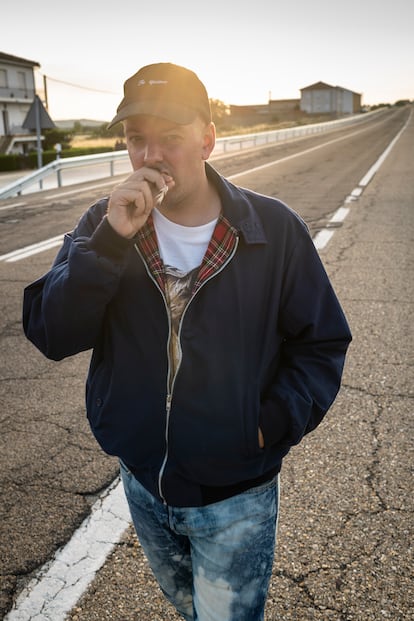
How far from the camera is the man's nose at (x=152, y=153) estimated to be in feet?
5.58

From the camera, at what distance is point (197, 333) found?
5.61ft

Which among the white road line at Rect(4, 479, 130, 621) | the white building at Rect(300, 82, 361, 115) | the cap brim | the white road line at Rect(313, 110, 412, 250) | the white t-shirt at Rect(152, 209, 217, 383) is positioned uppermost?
the white building at Rect(300, 82, 361, 115)

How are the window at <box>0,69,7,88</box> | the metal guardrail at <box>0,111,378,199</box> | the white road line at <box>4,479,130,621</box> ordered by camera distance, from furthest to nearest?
the window at <box>0,69,7,88</box> → the metal guardrail at <box>0,111,378,199</box> → the white road line at <box>4,479,130,621</box>

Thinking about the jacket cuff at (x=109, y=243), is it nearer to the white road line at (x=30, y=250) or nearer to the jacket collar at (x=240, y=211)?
the jacket collar at (x=240, y=211)

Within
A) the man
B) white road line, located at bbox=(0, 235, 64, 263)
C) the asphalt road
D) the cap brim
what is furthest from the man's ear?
white road line, located at bbox=(0, 235, 64, 263)

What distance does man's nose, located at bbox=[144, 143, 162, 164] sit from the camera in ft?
5.58

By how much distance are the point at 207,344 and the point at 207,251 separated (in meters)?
0.26

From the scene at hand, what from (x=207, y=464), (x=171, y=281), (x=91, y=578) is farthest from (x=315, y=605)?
(x=171, y=281)

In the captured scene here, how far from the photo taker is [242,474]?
69.1 inches

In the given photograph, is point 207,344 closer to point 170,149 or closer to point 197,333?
point 197,333

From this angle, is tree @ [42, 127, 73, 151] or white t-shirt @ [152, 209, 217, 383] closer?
white t-shirt @ [152, 209, 217, 383]

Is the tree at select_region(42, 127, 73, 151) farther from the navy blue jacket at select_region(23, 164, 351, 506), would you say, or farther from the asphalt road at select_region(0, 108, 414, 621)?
the navy blue jacket at select_region(23, 164, 351, 506)

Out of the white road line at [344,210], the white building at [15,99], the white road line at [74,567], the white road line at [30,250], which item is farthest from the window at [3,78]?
the white road line at [74,567]

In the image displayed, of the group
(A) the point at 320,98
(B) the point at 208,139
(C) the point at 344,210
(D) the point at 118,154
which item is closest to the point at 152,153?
(B) the point at 208,139
